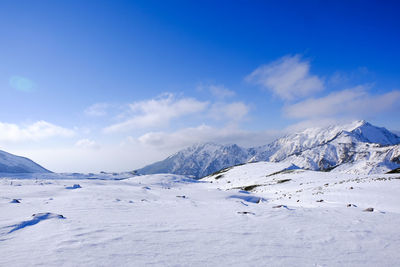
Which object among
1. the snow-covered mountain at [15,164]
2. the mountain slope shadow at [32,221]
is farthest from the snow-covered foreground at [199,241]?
the snow-covered mountain at [15,164]

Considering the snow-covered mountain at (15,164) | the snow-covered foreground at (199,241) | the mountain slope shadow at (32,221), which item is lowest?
the snow-covered foreground at (199,241)

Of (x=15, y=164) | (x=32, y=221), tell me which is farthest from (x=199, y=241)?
(x=15, y=164)

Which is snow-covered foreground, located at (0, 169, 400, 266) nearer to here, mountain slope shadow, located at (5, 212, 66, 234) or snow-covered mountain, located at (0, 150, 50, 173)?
mountain slope shadow, located at (5, 212, 66, 234)

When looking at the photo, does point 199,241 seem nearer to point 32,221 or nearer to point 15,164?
point 32,221

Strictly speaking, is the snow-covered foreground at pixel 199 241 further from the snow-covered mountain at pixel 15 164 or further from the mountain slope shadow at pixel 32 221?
the snow-covered mountain at pixel 15 164

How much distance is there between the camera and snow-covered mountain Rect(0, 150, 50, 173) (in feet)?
498

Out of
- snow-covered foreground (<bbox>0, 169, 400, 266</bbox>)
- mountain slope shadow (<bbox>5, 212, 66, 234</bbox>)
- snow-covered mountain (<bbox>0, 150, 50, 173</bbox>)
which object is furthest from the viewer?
snow-covered mountain (<bbox>0, 150, 50, 173</bbox>)

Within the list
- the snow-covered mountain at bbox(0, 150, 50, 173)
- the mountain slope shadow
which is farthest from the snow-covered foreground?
the snow-covered mountain at bbox(0, 150, 50, 173)

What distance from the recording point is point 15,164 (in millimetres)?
160125

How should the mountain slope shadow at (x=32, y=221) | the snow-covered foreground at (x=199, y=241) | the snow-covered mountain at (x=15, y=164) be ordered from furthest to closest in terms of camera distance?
the snow-covered mountain at (x=15, y=164), the mountain slope shadow at (x=32, y=221), the snow-covered foreground at (x=199, y=241)

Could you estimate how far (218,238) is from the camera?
6656 mm

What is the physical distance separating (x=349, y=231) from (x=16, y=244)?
10270 millimetres

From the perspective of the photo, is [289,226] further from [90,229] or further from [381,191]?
[381,191]

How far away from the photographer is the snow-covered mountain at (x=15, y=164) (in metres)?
152
